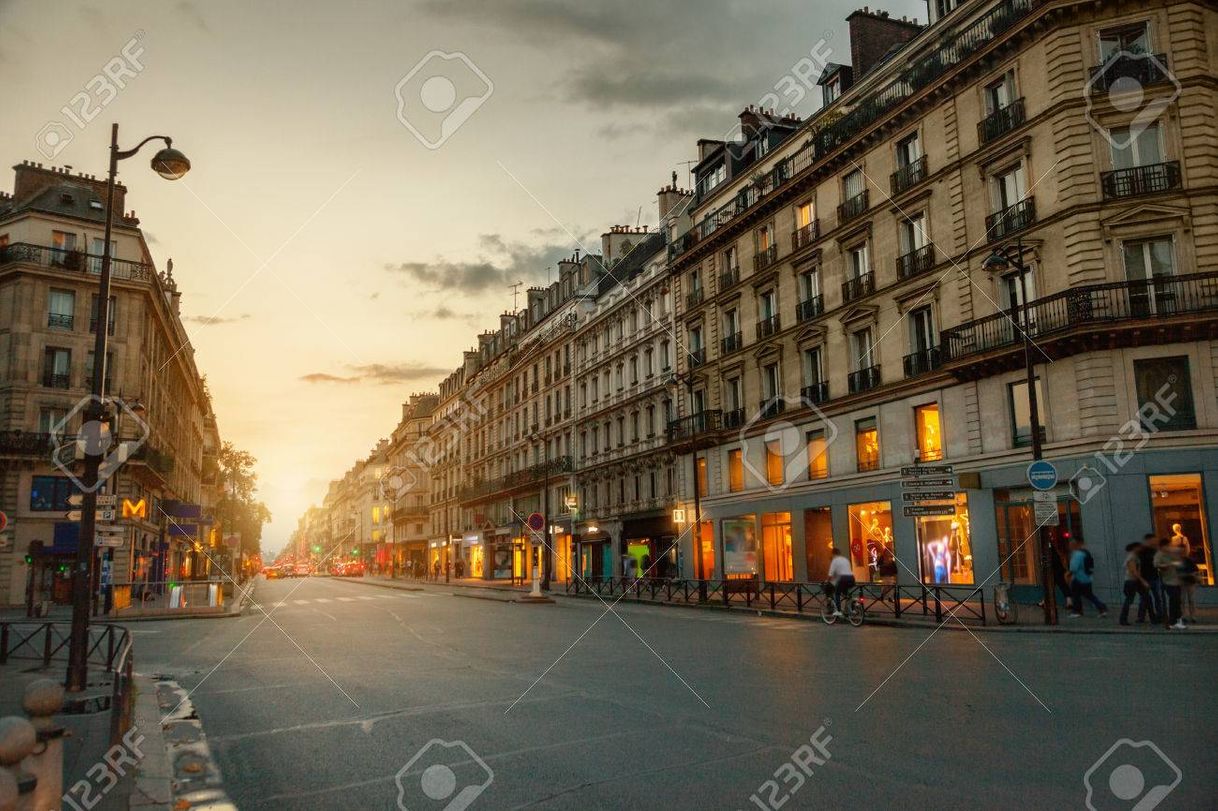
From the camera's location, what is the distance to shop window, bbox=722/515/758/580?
34.8 m

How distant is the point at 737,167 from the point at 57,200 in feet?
105

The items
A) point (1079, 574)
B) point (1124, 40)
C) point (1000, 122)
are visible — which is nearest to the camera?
point (1079, 574)

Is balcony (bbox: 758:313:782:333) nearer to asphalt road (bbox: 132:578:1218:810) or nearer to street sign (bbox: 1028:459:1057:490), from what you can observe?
street sign (bbox: 1028:459:1057:490)

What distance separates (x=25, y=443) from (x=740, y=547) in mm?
30140

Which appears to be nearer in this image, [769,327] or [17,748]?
[17,748]

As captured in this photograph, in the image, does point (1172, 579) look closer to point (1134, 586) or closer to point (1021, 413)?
point (1134, 586)

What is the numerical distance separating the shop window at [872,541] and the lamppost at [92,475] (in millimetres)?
23341

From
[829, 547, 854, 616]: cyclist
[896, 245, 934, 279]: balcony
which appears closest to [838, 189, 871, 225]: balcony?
[896, 245, 934, 279]: balcony

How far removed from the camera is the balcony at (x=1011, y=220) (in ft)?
80.2

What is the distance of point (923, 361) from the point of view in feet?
91.6

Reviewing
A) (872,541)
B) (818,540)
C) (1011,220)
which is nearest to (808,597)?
(872,541)

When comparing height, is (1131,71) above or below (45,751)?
above

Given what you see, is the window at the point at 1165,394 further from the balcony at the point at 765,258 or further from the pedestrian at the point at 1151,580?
the balcony at the point at 765,258

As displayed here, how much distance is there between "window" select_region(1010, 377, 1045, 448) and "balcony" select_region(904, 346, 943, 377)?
275 centimetres
